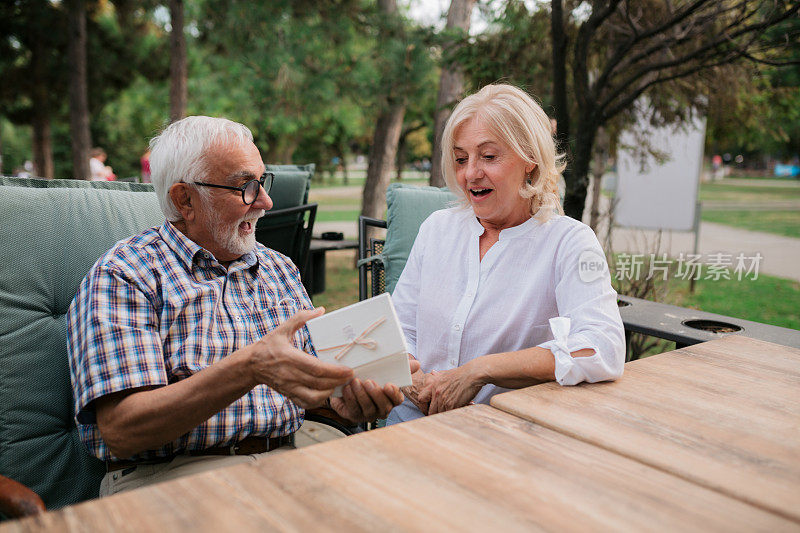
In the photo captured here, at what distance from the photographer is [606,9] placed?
361cm

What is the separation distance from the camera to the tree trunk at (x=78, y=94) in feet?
32.1

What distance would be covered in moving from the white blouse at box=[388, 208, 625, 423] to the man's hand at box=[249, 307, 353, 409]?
0.60m

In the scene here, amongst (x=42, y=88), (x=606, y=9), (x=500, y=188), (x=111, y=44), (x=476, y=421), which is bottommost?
(x=476, y=421)

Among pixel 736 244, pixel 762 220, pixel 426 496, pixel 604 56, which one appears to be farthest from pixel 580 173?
pixel 762 220

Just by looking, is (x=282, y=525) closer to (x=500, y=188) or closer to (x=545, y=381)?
(x=545, y=381)

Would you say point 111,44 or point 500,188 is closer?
point 500,188

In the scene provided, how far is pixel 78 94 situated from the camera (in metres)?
9.85

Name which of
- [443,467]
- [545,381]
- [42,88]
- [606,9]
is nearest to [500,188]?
[545,381]

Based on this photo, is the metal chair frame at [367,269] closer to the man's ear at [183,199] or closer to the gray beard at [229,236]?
the gray beard at [229,236]

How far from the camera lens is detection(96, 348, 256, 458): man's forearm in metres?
1.41

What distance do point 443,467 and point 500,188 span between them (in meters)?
1.15

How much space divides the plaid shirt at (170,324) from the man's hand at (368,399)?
21 centimetres

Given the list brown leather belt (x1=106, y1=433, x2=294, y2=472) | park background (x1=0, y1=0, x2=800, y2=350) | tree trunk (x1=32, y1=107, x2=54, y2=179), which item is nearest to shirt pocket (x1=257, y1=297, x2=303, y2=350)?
brown leather belt (x1=106, y1=433, x2=294, y2=472)

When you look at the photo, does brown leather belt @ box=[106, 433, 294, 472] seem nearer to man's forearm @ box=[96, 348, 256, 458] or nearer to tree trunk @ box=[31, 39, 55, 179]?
man's forearm @ box=[96, 348, 256, 458]
